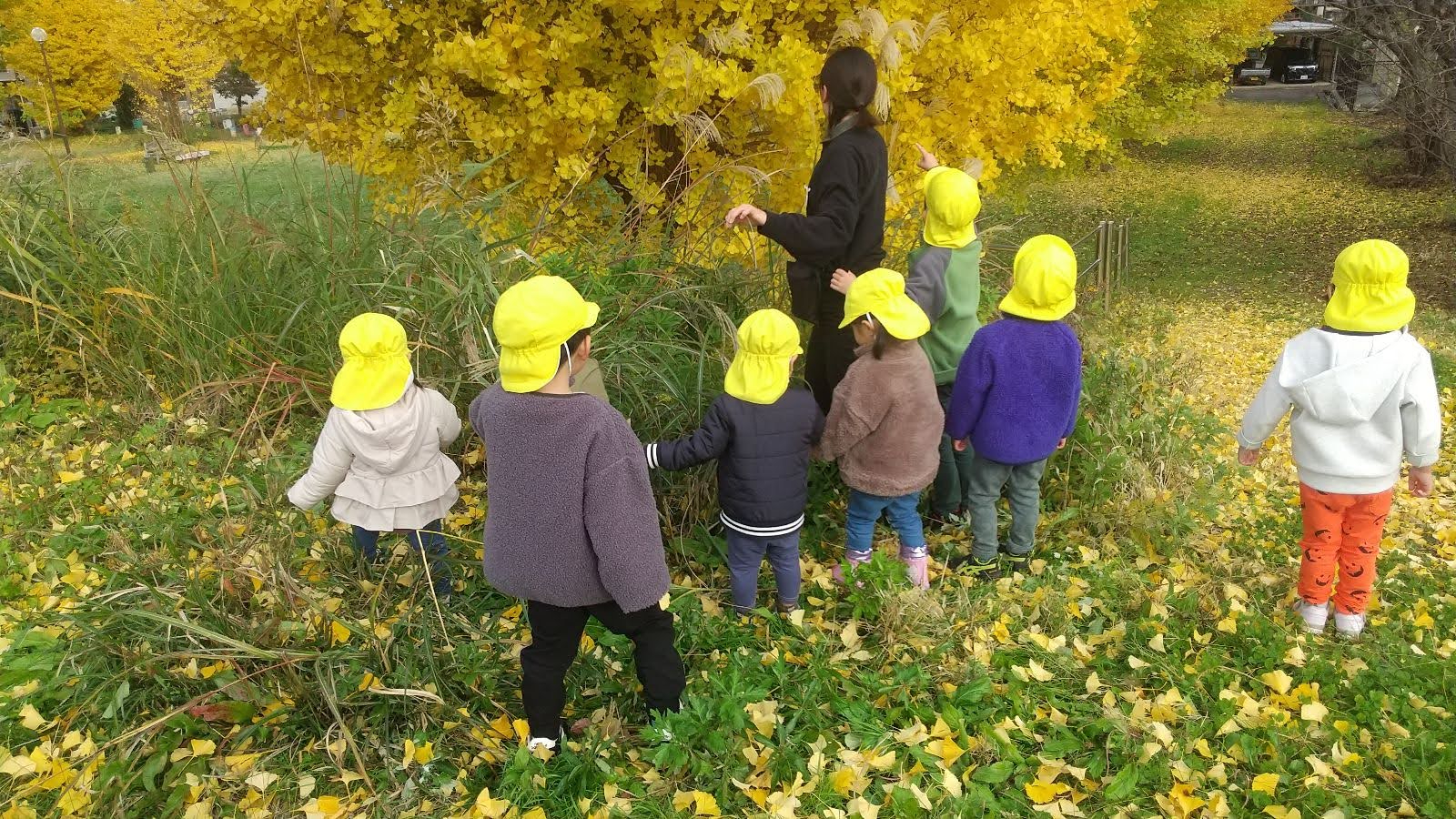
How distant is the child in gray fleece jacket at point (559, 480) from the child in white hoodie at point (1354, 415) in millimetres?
2342

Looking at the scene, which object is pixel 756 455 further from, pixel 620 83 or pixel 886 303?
pixel 620 83

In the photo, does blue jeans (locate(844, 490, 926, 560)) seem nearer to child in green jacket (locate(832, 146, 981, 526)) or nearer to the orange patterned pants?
child in green jacket (locate(832, 146, 981, 526))

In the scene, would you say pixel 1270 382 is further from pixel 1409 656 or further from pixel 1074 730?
pixel 1074 730

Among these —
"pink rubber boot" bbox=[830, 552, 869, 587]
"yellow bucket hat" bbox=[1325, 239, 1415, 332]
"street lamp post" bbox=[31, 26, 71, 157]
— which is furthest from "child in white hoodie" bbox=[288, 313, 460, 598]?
"street lamp post" bbox=[31, 26, 71, 157]

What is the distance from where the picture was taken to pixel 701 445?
299 centimetres

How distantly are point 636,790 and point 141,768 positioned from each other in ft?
4.62

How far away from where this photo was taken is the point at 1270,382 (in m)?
3.16

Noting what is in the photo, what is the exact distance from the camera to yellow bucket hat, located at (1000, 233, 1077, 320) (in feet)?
10.6

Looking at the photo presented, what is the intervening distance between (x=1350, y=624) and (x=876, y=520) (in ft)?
5.92

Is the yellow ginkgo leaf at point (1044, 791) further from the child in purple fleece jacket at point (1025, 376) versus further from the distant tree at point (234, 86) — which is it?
the distant tree at point (234, 86)

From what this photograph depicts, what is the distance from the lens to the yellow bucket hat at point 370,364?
9.26 feet

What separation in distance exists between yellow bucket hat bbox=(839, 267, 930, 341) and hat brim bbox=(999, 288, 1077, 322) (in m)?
0.44

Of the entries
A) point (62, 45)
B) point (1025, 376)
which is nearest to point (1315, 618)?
point (1025, 376)

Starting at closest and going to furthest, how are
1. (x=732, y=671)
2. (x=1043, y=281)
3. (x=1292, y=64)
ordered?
A: (x=732, y=671)
(x=1043, y=281)
(x=1292, y=64)
